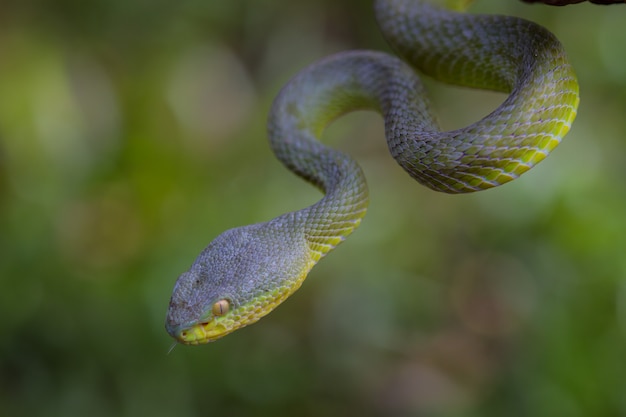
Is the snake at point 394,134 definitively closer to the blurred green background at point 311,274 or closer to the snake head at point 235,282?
the snake head at point 235,282

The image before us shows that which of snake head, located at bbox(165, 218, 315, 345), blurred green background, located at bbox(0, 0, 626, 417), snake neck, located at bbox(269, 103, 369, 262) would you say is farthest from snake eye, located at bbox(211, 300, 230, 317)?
blurred green background, located at bbox(0, 0, 626, 417)

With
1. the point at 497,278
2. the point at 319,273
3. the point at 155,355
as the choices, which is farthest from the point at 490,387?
the point at 155,355

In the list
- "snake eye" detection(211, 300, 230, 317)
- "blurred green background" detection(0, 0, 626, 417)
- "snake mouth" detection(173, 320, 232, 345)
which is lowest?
"blurred green background" detection(0, 0, 626, 417)

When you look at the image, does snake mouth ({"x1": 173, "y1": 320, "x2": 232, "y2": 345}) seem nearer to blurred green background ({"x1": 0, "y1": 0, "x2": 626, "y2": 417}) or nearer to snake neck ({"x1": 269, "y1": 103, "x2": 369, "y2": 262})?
snake neck ({"x1": 269, "y1": 103, "x2": 369, "y2": 262})

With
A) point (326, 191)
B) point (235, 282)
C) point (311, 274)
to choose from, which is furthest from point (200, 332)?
point (311, 274)

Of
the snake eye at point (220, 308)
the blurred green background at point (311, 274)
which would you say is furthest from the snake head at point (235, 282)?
the blurred green background at point (311, 274)
